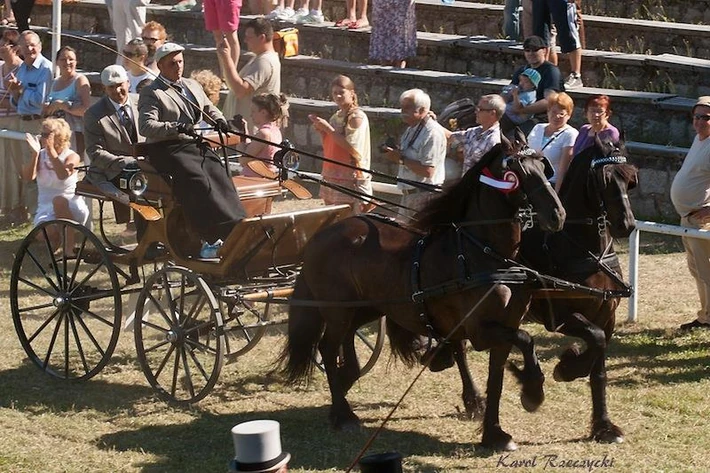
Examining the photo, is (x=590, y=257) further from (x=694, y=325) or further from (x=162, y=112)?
(x=162, y=112)

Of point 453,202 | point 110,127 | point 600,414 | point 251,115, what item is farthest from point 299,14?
point 600,414

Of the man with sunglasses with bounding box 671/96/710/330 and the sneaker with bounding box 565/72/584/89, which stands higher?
the sneaker with bounding box 565/72/584/89

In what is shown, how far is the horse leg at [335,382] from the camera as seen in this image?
8.29 m

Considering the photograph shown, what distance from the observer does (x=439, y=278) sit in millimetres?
7797

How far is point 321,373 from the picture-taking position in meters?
9.47

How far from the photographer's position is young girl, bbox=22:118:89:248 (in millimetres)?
12078

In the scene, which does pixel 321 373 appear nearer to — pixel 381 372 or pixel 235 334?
pixel 381 372

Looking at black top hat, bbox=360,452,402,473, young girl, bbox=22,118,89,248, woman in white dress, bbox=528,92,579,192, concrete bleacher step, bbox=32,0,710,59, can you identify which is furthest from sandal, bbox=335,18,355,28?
black top hat, bbox=360,452,402,473

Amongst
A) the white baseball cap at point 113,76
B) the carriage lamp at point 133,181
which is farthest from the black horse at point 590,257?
the white baseball cap at point 113,76

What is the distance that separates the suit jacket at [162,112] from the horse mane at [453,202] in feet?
5.55

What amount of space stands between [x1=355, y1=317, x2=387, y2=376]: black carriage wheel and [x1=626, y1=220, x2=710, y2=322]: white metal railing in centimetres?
191

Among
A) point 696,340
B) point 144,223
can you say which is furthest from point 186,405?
point 696,340

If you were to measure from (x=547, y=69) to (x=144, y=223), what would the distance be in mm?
4302

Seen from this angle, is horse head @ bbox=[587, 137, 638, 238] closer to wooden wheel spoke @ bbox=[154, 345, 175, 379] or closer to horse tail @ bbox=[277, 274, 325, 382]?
horse tail @ bbox=[277, 274, 325, 382]
